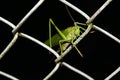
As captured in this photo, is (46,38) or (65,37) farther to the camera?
(46,38)

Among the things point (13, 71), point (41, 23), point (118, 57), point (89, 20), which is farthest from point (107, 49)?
point (89, 20)

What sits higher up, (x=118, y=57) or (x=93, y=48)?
(x=93, y=48)

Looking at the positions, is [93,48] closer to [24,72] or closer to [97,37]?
[97,37]

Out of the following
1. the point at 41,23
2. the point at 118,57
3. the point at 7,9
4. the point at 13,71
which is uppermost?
the point at 7,9

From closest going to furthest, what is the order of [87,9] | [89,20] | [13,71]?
[89,20] → [87,9] → [13,71]

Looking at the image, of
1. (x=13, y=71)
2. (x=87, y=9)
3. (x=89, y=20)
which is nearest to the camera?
(x=89, y=20)

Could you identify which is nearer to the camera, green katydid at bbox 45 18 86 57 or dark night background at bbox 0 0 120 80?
green katydid at bbox 45 18 86 57

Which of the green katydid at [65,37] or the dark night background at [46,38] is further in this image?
the dark night background at [46,38]

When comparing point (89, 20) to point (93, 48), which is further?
point (93, 48)
